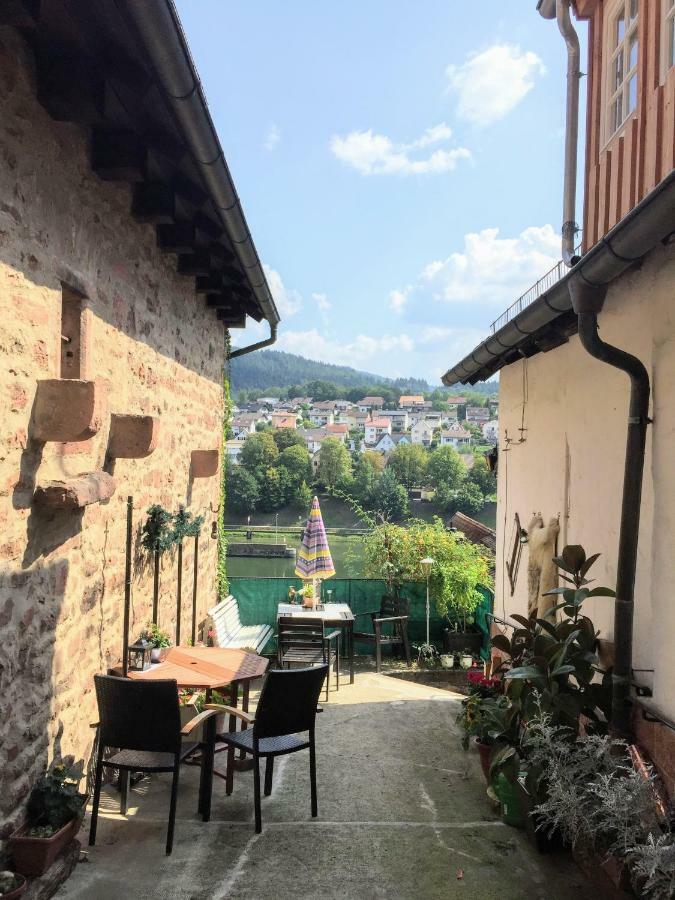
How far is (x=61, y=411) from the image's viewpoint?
9.17 ft

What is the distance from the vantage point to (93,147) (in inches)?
128

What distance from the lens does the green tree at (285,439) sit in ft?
221

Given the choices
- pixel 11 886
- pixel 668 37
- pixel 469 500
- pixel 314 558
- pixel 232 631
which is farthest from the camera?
pixel 469 500

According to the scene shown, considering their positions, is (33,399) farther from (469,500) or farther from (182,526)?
(469,500)

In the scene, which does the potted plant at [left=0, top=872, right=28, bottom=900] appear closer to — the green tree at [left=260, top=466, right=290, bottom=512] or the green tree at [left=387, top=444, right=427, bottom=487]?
the green tree at [left=260, top=466, right=290, bottom=512]

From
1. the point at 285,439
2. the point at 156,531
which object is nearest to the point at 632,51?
the point at 156,531

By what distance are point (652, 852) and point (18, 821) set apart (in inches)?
91.3

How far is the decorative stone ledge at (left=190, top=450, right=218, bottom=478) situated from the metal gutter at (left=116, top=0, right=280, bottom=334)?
282 centimetres

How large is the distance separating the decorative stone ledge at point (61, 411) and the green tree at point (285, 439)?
6351 cm

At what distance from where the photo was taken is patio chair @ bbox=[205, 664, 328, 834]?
133 inches

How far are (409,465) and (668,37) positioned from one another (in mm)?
62506

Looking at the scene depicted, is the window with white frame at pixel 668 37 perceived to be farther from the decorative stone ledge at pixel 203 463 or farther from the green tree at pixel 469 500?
the green tree at pixel 469 500

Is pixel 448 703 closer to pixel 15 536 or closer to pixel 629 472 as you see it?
pixel 629 472

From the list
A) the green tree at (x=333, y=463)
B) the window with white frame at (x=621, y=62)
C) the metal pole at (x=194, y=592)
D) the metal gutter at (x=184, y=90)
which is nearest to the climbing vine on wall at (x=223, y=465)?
the metal pole at (x=194, y=592)
